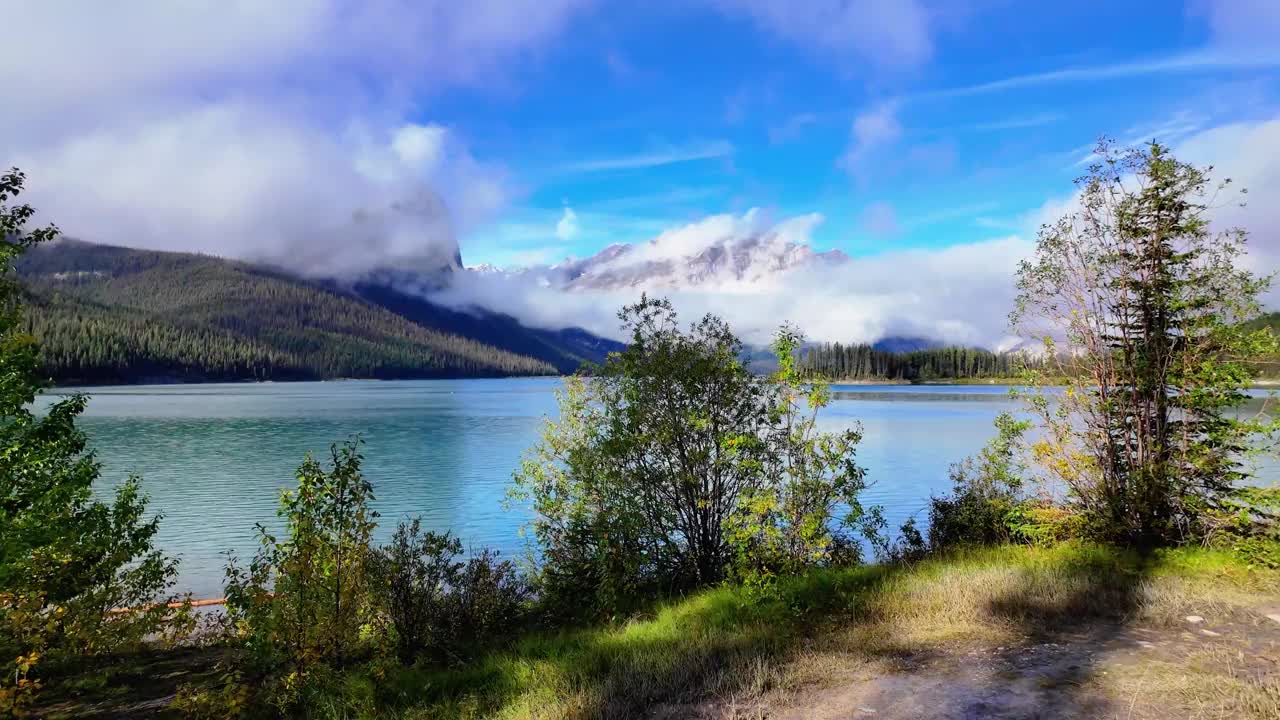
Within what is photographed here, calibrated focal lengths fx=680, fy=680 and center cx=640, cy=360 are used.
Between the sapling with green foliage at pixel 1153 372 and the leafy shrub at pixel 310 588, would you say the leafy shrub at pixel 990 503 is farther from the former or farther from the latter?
the leafy shrub at pixel 310 588

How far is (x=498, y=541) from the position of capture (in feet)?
98.0

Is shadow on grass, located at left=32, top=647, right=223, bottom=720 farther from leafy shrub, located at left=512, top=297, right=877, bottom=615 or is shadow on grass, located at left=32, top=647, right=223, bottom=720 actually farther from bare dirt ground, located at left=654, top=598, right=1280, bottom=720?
bare dirt ground, located at left=654, top=598, right=1280, bottom=720

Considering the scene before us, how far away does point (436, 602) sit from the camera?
Result: 506 inches

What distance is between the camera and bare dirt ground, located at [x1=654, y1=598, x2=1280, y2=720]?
636 cm

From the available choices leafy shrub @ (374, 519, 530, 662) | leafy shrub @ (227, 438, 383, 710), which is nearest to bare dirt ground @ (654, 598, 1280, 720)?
leafy shrub @ (227, 438, 383, 710)

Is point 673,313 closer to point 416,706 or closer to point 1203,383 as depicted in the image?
point 416,706

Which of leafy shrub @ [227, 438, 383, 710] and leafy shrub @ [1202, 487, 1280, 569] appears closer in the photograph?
leafy shrub @ [227, 438, 383, 710]

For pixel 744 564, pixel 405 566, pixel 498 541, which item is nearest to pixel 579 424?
pixel 405 566

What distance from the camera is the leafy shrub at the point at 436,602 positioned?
12.0 metres

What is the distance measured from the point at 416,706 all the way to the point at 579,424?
1057 centimetres

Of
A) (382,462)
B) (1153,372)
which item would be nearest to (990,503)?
(1153,372)

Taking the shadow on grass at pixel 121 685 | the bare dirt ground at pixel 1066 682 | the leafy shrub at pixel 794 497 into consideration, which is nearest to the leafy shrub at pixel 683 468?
the leafy shrub at pixel 794 497

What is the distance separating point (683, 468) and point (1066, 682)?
728cm

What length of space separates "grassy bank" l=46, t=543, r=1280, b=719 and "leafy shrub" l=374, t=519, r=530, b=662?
49.5 inches
